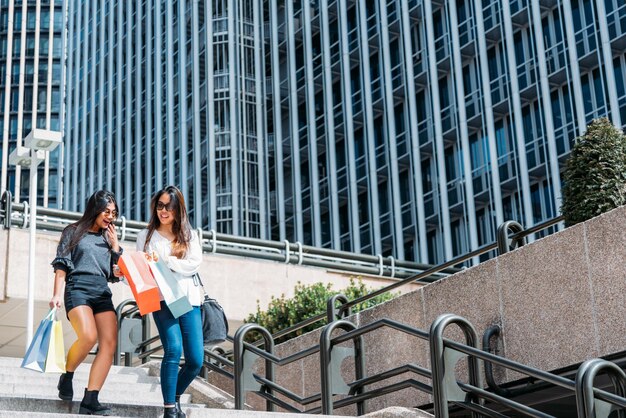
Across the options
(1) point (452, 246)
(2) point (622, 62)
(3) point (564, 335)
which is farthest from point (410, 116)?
(3) point (564, 335)

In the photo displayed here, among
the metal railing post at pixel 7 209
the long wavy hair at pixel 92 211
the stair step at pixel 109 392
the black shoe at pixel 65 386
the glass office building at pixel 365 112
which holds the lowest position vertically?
the black shoe at pixel 65 386

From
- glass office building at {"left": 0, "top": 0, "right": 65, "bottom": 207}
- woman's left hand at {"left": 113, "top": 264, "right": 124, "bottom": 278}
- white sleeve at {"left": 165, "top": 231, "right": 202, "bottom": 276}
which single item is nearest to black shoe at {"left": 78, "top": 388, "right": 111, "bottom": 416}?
woman's left hand at {"left": 113, "top": 264, "right": 124, "bottom": 278}

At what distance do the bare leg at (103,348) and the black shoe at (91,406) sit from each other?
5 centimetres

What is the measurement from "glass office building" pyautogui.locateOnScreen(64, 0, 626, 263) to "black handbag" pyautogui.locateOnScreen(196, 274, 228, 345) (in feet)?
73.7

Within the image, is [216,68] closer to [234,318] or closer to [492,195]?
[492,195]

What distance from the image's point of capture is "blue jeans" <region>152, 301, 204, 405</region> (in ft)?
23.9

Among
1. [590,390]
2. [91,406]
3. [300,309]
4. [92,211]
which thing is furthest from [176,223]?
[300,309]

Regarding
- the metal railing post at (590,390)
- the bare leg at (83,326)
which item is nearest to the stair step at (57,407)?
the bare leg at (83,326)

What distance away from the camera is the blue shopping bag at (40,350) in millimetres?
7504

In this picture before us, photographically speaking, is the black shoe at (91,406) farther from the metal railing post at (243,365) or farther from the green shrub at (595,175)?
the green shrub at (595,175)

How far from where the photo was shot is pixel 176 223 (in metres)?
7.61

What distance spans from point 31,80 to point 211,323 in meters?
78.8

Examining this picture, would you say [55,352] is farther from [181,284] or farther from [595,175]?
[595,175]

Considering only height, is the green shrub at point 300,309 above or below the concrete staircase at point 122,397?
above
